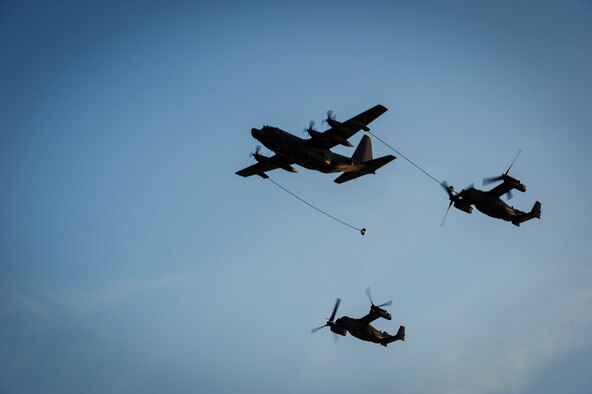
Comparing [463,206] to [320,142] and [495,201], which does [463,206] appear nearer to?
[495,201]

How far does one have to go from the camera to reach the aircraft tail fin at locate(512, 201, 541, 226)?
139ft

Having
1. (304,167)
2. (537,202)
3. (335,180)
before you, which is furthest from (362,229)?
(537,202)

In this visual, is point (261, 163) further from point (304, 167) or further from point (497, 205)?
point (497, 205)

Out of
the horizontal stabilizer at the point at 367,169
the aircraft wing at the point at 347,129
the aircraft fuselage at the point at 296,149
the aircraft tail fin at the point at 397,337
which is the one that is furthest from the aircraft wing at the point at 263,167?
the aircraft tail fin at the point at 397,337

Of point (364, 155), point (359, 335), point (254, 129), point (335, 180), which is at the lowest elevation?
point (359, 335)

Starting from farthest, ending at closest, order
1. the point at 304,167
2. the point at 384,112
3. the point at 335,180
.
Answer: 1. the point at 335,180
2. the point at 304,167
3. the point at 384,112

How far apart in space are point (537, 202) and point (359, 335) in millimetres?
20478

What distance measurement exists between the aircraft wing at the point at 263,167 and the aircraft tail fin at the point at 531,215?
2046 centimetres

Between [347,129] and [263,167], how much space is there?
36.4 feet

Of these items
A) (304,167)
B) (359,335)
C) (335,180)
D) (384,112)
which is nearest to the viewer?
(384,112)

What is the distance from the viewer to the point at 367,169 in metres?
44.9

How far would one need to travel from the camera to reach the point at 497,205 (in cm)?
4081

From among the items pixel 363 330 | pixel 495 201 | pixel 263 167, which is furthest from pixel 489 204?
pixel 263 167

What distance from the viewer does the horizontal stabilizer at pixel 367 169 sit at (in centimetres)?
4362
